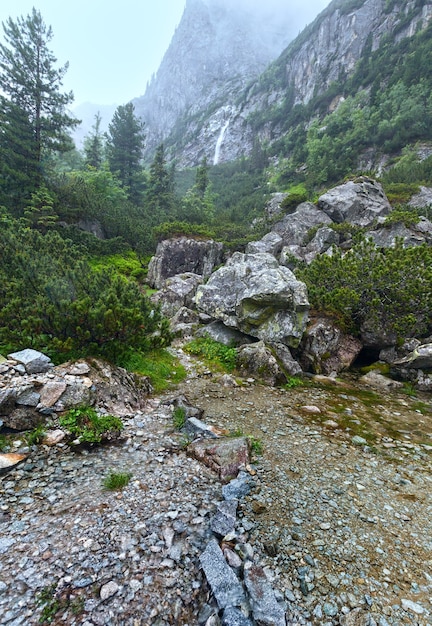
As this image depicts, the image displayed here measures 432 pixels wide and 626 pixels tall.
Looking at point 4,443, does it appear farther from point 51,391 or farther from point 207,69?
point 207,69

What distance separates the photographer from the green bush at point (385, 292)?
32.4ft

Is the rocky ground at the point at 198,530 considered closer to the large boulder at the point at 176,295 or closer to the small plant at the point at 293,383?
the small plant at the point at 293,383

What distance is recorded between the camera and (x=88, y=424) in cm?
527

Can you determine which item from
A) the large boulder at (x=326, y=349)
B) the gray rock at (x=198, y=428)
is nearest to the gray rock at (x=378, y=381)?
the large boulder at (x=326, y=349)

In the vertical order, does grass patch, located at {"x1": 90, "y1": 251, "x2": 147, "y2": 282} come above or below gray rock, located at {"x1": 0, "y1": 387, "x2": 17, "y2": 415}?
above

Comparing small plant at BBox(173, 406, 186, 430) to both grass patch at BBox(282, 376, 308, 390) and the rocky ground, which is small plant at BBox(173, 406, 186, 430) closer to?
the rocky ground

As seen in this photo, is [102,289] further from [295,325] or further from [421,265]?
[421,265]

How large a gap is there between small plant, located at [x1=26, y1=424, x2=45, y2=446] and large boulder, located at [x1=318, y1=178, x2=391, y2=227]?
23.5 metres

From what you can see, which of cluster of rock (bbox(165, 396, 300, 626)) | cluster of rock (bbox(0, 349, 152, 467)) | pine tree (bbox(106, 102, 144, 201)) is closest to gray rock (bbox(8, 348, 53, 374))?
cluster of rock (bbox(0, 349, 152, 467))

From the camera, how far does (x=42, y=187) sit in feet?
61.9

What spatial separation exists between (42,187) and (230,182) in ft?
150

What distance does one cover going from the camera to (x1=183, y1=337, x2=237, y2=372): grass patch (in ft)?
30.8

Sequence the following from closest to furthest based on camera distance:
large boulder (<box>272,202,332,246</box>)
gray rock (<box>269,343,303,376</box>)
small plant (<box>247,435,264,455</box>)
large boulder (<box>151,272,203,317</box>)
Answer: small plant (<box>247,435,264,455</box>)
gray rock (<box>269,343,303,376</box>)
large boulder (<box>151,272,203,317</box>)
large boulder (<box>272,202,332,246</box>)

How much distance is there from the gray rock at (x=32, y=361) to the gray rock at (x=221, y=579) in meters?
Answer: 4.68
